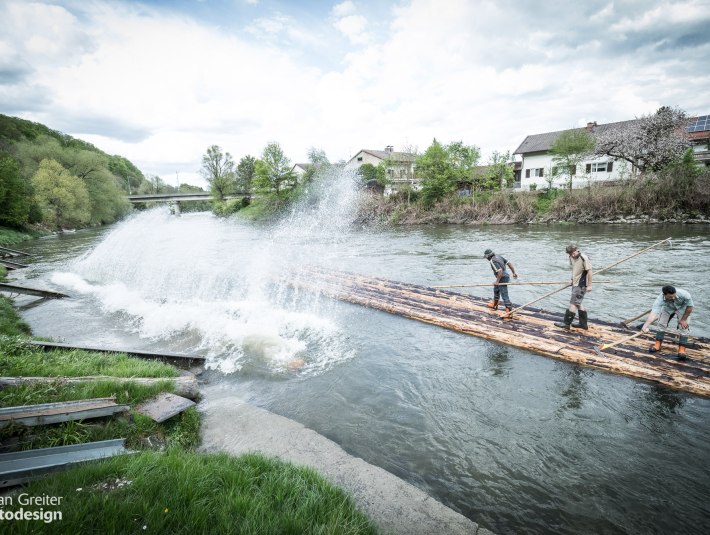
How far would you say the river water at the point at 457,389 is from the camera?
14.5 feet

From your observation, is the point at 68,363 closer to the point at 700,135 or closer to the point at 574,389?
the point at 574,389

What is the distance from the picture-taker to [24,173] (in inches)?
1657

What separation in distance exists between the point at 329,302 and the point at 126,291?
30.1 ft

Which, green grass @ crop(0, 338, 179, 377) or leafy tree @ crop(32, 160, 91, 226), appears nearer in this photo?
green grass @ crop(0, 338, 179, 377)

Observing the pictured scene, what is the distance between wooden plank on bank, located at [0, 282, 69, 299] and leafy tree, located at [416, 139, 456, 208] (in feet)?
127

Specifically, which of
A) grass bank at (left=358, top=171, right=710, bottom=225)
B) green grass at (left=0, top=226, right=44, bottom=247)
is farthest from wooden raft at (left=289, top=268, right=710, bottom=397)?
green grass at (left=0, top=226, right=44, bottom=247)

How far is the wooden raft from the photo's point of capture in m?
6.66

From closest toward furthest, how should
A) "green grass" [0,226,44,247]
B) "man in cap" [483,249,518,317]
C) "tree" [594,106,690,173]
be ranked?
"man in cap" [483,249,518,317] → "green grass" [0,226,44,247] → "tree" [594,106,690,173]

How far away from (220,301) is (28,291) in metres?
7.99

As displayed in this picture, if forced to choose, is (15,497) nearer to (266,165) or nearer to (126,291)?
(126,291)

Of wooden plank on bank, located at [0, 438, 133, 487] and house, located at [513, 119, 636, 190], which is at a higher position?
house, located at [513, 119, 636, 190]

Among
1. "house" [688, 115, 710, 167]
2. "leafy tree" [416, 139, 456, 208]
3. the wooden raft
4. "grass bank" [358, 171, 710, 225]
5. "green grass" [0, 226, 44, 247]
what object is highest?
"house" [688, 115, 710, 167]

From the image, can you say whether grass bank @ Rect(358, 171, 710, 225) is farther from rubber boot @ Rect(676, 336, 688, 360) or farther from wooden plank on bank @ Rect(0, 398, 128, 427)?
wooden plank on bank @ Rect(0, 398, 128, 427)

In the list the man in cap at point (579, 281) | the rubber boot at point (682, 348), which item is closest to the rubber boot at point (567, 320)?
the man in cap at point (579, 281)
